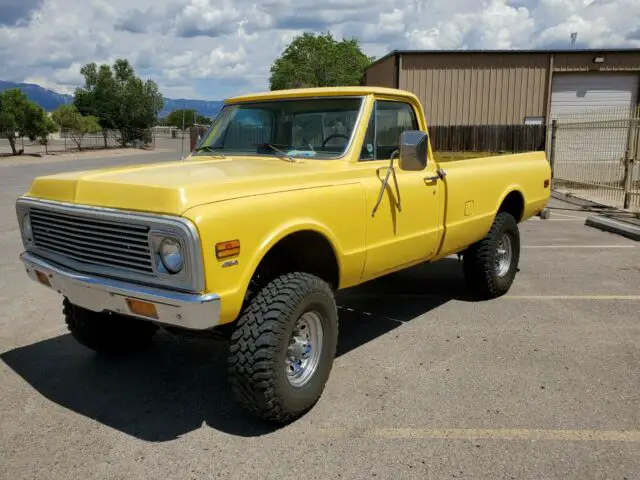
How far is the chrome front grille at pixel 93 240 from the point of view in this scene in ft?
10.7

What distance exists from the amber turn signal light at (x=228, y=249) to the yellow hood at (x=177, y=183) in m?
0.24

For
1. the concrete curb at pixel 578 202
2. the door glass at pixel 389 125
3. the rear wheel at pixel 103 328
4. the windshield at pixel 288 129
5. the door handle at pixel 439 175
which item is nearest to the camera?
the rear wheel at pixel 103 328

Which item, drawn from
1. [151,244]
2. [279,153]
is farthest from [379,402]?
[279,153]

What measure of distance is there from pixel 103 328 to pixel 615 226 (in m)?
8.57

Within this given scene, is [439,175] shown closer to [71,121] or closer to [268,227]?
[268,227]

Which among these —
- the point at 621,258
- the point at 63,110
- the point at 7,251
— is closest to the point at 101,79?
the point at 63,110

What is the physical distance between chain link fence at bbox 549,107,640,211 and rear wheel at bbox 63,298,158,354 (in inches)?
405

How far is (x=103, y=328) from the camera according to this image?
4516 millimetres

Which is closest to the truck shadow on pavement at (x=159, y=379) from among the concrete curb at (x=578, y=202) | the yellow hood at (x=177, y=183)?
the yellow hood at (x=177, y=183)

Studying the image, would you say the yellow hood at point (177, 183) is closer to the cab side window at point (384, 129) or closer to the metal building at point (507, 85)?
the cab side window at point (384, 129)

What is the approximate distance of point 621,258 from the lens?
8078 mm

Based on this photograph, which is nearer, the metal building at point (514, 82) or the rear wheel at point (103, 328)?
the rear wheel at point (103, 328)

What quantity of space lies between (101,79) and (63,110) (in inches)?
241

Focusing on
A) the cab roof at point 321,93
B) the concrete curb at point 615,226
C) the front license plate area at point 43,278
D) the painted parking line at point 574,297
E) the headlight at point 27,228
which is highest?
the cab roof at point 321,93
